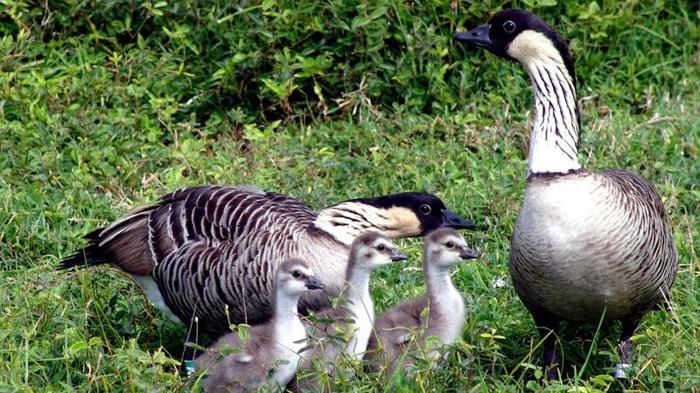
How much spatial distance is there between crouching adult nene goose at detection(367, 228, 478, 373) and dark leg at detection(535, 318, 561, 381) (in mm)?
416

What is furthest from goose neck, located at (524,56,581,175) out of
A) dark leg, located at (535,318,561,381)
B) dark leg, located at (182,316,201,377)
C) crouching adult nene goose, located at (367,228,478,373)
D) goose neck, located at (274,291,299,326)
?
dark leg, located at (182,316,201,377)

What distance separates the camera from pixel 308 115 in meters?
10.1

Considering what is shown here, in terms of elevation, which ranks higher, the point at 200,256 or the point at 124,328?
the point at 200,256

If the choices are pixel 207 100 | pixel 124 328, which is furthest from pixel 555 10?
pixel 124 328

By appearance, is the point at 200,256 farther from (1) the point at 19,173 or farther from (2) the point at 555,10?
(2) the point at 555,10

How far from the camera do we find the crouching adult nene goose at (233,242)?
6.80 meters

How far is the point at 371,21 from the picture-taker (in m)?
9.72

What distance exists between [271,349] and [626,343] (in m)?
1.85

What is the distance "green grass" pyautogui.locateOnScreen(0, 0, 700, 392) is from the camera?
26.8 ft

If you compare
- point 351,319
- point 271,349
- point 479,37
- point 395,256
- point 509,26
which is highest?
point 509,26

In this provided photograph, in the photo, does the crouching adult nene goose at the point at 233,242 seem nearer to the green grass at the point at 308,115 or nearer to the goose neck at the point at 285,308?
the green grass at the point at 308,115

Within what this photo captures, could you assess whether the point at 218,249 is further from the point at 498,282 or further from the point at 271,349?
the point at 498,282

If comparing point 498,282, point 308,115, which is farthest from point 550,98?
point 308,115

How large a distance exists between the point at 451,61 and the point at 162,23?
7.34 feet
